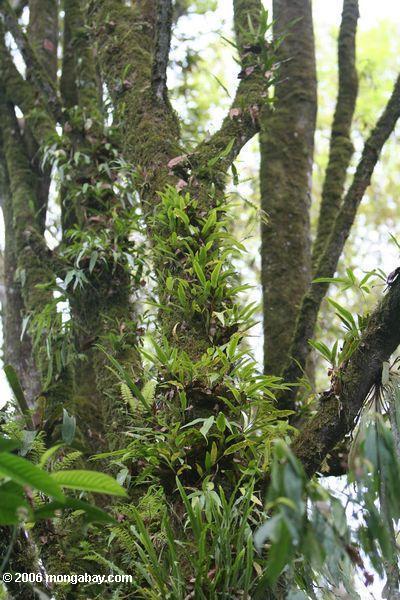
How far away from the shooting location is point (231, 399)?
2.25 metres

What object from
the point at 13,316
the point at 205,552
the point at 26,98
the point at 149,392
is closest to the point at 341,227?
the point at 149,392

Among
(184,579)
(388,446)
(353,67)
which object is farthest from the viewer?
(353,67)

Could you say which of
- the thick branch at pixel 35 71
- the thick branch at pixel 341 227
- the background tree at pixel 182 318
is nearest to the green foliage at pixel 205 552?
the background tree at pixel 182 318

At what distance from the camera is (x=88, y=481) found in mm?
1385

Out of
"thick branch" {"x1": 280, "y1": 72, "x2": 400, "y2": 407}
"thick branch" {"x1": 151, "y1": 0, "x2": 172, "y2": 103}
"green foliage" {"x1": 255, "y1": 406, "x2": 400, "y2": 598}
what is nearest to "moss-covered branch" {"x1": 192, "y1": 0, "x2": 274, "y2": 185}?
"thick branch" {"x1": 151, "y1": 0, "x2": 172, "y2": 103}

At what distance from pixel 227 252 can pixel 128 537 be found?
116cm

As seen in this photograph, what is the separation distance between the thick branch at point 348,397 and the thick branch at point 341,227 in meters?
1.15

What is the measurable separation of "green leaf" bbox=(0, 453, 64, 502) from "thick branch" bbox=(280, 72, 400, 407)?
1980 mm

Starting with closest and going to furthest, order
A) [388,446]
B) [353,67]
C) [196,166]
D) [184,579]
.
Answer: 1. [388,446]
2. [184,579]
3. [196,166]
4. [353,67]

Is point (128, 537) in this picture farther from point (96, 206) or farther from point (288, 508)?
point (96, 206)

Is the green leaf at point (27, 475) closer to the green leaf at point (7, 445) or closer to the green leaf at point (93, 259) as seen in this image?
the green leaf at point (7, 445)

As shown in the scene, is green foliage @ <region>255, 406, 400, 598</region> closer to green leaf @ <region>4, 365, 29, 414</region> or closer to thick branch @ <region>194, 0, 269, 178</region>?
green leaf @ <region>4, 365, 29, 414</region>

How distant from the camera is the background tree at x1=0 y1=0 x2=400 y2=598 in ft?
6.11

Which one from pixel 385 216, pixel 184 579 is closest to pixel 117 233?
pixel 184 579
